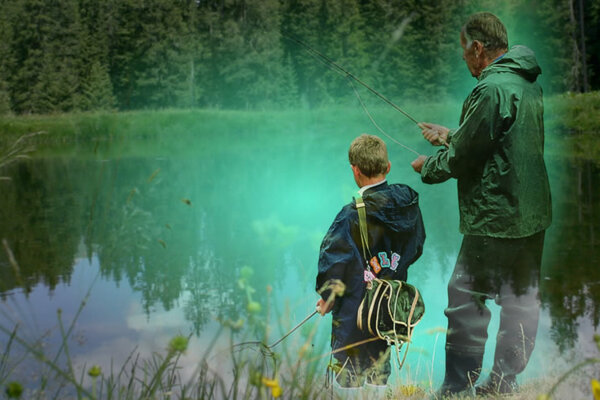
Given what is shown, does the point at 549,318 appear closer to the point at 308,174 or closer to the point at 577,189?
the point at 577,189

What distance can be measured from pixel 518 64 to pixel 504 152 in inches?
14.6

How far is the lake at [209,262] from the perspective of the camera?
3.43 m

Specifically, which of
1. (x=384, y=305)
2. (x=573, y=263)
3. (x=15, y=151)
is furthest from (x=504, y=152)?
(x=573, y=263)

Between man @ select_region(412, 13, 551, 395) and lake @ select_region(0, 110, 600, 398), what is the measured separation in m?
0.24

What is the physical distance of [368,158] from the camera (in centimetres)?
276

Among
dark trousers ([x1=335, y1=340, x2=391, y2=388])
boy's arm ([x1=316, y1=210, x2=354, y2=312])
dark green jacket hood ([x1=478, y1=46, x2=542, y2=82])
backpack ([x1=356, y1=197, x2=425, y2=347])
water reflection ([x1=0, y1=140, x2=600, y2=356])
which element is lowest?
water reflection ([x1=0, y1=140, x2=600, y2=356])

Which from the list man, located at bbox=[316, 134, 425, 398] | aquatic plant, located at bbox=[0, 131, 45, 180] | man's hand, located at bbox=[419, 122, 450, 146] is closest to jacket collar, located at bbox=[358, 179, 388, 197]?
man, located at bbox=[316, 134, 425, 398]

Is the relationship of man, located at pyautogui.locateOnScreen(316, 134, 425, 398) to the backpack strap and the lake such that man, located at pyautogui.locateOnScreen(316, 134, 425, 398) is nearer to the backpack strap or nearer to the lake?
the backpack strap

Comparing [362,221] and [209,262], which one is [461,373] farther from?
[209,262]

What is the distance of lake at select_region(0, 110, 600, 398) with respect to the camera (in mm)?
3426

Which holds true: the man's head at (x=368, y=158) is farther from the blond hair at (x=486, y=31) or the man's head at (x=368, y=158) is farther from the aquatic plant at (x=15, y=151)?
the aquatic plant at (x=15, y=151)

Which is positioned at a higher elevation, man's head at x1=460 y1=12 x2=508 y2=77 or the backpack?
man's head at x1=460 y1=12 x2=508 y2=77

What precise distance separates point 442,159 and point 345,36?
38530mm

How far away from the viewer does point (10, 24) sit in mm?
41438
